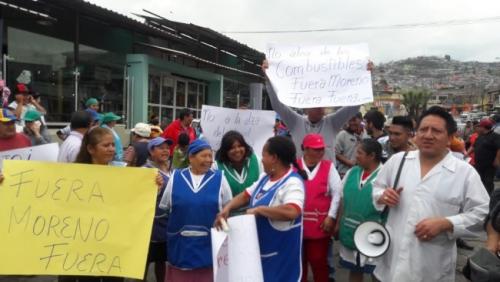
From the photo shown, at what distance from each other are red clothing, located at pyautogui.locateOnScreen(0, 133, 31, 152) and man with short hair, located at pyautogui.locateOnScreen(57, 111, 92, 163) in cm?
32

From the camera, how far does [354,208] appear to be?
13.4ft

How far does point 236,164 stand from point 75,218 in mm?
1594

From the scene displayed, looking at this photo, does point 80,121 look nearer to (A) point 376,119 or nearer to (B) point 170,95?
(A) point 376,119

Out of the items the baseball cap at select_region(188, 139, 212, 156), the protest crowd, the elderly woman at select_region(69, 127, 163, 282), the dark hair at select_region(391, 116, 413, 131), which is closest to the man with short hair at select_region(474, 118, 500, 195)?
the protest crowd

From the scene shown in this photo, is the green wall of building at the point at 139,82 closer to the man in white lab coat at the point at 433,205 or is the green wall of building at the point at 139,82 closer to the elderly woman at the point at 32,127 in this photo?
the elderly woman at the point at 32,127

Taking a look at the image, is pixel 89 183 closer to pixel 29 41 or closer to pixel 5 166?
pixel 5 166

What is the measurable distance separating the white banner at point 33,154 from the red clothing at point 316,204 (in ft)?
7.00

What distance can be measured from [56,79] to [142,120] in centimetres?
347

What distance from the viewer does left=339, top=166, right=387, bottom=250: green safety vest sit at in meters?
4.02

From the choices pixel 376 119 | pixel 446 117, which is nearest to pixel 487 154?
pixel 376 119

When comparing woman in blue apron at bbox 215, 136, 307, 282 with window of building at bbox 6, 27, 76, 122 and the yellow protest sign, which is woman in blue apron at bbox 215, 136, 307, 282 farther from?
window of building at bbox 6, 27, 76, 122

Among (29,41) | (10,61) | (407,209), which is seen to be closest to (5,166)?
(407,209)

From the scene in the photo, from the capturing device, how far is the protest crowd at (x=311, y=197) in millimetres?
2697

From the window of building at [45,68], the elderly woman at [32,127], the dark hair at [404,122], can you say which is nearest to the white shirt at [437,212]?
the dark hair at [404,122]
